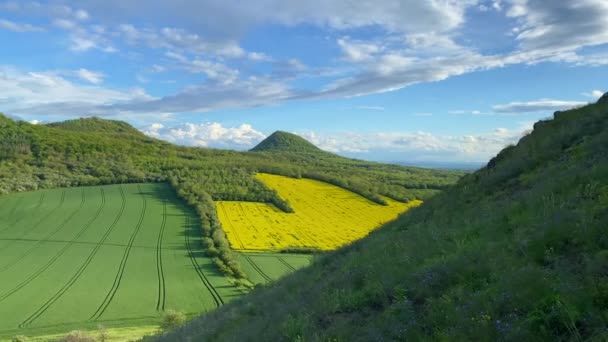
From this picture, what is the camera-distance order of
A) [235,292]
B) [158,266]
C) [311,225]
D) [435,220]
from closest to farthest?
1. [435,220]
2. [235,292]
3. [158,266]
4. [311,225]

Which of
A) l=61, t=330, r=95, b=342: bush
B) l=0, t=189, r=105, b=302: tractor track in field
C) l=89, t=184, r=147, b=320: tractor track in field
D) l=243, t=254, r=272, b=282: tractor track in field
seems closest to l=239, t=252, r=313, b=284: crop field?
l=243, t=254, r=272, b=282: tractor track in field

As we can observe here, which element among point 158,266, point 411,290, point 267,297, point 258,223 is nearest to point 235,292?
point 158,266

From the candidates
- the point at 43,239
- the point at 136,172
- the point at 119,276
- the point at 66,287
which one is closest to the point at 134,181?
the point at 136,172

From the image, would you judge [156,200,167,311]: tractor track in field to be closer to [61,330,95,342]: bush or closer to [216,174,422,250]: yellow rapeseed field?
[216,174,422,250]: yellow rapeseed field

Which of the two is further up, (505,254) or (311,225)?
(505,254)

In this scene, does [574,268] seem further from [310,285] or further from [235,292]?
[235,292]

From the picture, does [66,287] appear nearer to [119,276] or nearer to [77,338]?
[119,276]

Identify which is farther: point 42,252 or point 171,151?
point 171,151
